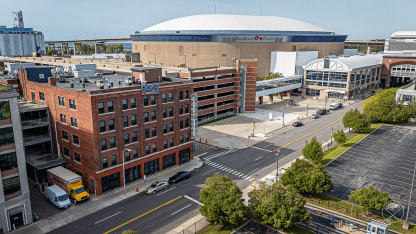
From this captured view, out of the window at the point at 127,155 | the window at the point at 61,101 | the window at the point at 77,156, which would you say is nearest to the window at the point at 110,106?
the window at the point at 127,155

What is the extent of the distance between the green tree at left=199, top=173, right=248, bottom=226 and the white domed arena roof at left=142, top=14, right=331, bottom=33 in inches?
4693

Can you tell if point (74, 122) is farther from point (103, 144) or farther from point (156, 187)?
point (156, 187)

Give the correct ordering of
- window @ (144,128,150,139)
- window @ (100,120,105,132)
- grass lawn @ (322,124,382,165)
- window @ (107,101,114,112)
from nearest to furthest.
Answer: window @ (100,120,105,132)
window @ (107,101,114,112)
window @ (144,128,150,139)
grass lawn @ (322,124,382,165)

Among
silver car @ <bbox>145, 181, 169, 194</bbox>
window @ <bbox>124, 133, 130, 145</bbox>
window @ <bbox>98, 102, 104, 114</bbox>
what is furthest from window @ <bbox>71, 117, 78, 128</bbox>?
silver car @ <bbox>145, 181, 169, 194</bbox>

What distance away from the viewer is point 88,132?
45750 millimetres

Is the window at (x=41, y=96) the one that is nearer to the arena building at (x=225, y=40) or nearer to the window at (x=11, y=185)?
the window at (x=11, y=185)

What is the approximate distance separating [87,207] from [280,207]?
27.6 m

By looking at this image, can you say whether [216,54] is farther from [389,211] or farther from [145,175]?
[389,211]

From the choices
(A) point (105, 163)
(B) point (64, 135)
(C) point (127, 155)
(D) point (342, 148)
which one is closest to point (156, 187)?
(C) point (127, 155)

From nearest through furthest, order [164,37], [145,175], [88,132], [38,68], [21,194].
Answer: [21,194] → [88,132] → [145,175] → [38,68] → [164,37]

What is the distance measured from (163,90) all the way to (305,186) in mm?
28448

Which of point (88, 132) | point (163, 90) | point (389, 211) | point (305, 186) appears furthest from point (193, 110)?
point (389, 211)

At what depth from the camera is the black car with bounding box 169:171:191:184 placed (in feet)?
169

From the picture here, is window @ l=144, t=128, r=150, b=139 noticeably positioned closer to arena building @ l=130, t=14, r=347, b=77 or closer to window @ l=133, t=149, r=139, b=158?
window @ l=133, t=149, r=139, b=158
